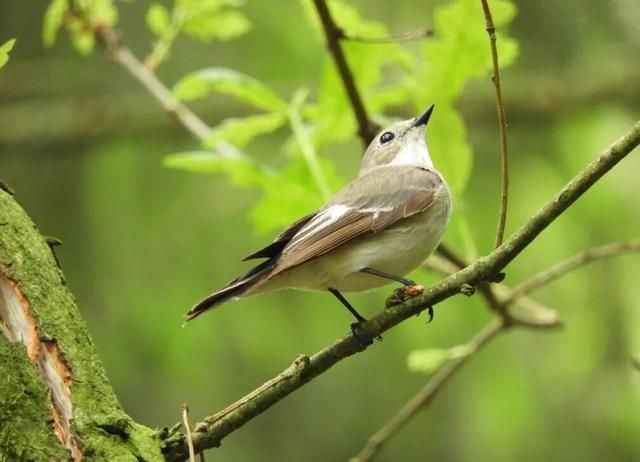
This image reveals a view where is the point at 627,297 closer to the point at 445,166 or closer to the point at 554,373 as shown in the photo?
the point at 554,373

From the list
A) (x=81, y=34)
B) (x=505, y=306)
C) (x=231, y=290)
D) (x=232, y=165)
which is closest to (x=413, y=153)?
(x=505, y=306)

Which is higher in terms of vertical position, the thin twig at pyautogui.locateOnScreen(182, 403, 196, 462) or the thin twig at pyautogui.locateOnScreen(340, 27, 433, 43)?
the thin twig at pyautogui.locateOnScreen(340, 27, 433, 43)

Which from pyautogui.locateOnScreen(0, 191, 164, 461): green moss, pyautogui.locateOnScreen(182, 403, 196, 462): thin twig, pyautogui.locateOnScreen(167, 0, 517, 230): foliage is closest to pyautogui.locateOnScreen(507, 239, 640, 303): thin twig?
pyautogui.locateOnScreen(167, 0, 517, 230): foliage

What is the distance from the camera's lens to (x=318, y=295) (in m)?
5.50

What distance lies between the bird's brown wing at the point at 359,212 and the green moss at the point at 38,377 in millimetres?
855

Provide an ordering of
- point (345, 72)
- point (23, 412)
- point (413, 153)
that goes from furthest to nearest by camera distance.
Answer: point (413, 153)
point (345, 72)
point (23, 412)

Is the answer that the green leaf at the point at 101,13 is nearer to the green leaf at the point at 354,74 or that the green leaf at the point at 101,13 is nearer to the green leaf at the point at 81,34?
the green leaf at the point at 81,34

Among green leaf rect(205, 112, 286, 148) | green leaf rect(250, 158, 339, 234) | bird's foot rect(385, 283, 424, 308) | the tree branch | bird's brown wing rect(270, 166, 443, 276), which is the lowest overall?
the tree branch

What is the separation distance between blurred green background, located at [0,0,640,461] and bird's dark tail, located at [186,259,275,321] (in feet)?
5.77

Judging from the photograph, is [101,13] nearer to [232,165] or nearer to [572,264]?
[232,165]

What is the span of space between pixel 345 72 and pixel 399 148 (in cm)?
122

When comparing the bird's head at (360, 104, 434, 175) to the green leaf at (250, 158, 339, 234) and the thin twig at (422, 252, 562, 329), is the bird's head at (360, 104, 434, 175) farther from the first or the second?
the green leaf at (250, 158, 339, 234)

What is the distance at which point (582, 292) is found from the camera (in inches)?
209

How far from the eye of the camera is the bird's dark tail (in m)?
2.81
